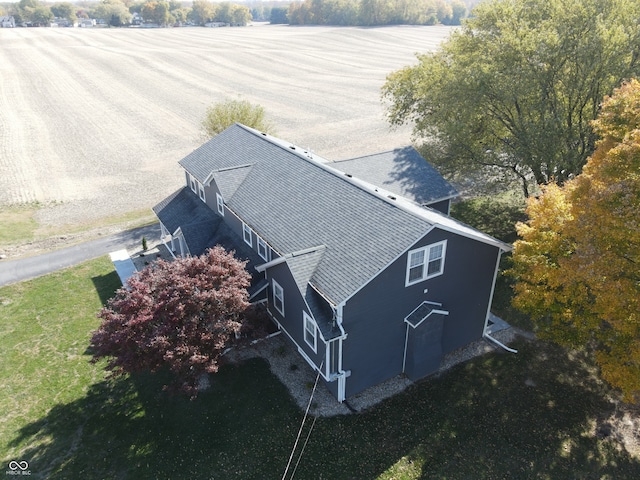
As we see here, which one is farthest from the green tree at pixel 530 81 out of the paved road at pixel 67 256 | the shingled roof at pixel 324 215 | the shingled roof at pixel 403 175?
the paved road at pixel 67 256

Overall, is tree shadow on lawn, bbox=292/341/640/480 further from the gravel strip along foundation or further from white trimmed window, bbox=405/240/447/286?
white trimmed window, bbox=405/240/447/286

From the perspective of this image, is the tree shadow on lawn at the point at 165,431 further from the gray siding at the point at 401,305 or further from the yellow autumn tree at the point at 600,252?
the yellow autumn tree at the point at 600,252

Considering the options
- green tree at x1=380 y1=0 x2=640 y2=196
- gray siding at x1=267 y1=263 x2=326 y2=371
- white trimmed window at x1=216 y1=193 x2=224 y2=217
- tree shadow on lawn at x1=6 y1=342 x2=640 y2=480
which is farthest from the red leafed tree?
green tree at x1=380 y1=0 x2=640 y2=196

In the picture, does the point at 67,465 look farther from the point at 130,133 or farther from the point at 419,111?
the point at 130,133

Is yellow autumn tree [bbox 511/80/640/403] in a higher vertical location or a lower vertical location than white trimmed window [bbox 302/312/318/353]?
higher

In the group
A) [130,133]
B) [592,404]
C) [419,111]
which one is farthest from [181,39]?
[592,404]
